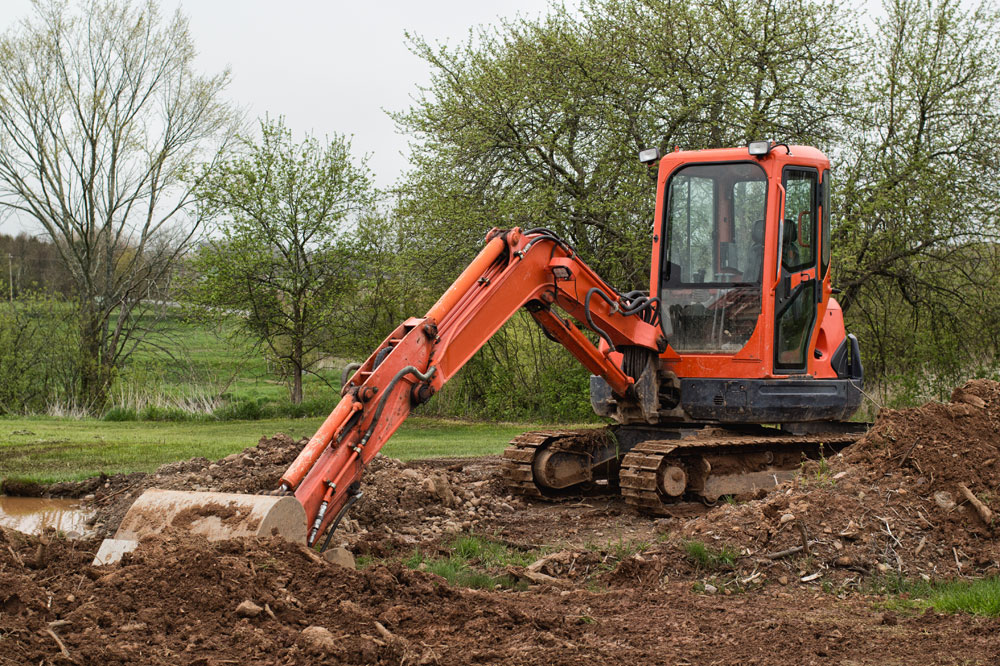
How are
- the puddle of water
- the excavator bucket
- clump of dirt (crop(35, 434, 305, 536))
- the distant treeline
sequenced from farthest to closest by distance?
the distant treeline, the puddle of water, clump of dirt (crop(35, 434, 305, 536)), the excavator bucket

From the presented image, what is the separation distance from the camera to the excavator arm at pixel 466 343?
5883 millimetres

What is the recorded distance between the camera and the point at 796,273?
928 cm

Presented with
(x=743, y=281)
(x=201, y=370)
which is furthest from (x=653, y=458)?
(x=201, y=370)

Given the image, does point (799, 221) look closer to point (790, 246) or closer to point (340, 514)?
point (790, 246)

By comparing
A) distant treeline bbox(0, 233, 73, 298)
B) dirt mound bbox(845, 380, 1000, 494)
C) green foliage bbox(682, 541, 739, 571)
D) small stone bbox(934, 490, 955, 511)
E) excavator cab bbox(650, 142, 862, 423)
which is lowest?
green foliage bbox(682, 541, 739, 571)

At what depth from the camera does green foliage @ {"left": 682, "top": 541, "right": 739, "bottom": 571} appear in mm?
6352

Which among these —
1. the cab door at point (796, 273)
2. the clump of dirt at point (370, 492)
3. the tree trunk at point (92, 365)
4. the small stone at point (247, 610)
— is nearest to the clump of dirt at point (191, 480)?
the clump of dirt at point (370, 492)

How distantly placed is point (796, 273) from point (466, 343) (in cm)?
366

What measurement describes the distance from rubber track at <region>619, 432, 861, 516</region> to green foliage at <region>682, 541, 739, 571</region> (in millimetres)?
2007

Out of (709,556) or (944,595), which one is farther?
(709,556)

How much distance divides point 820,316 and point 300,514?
20.0ft

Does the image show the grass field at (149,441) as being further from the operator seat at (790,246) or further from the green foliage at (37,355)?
the operator seat at (790,246)

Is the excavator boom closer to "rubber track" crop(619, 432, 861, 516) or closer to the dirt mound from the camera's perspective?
"rubber track" crop(619, 432, 861, 516)

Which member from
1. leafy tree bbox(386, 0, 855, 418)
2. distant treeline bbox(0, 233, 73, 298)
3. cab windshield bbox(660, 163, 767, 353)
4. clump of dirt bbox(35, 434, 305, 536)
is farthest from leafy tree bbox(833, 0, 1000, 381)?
distant treeline bbox(0, 233, 73, 298)
